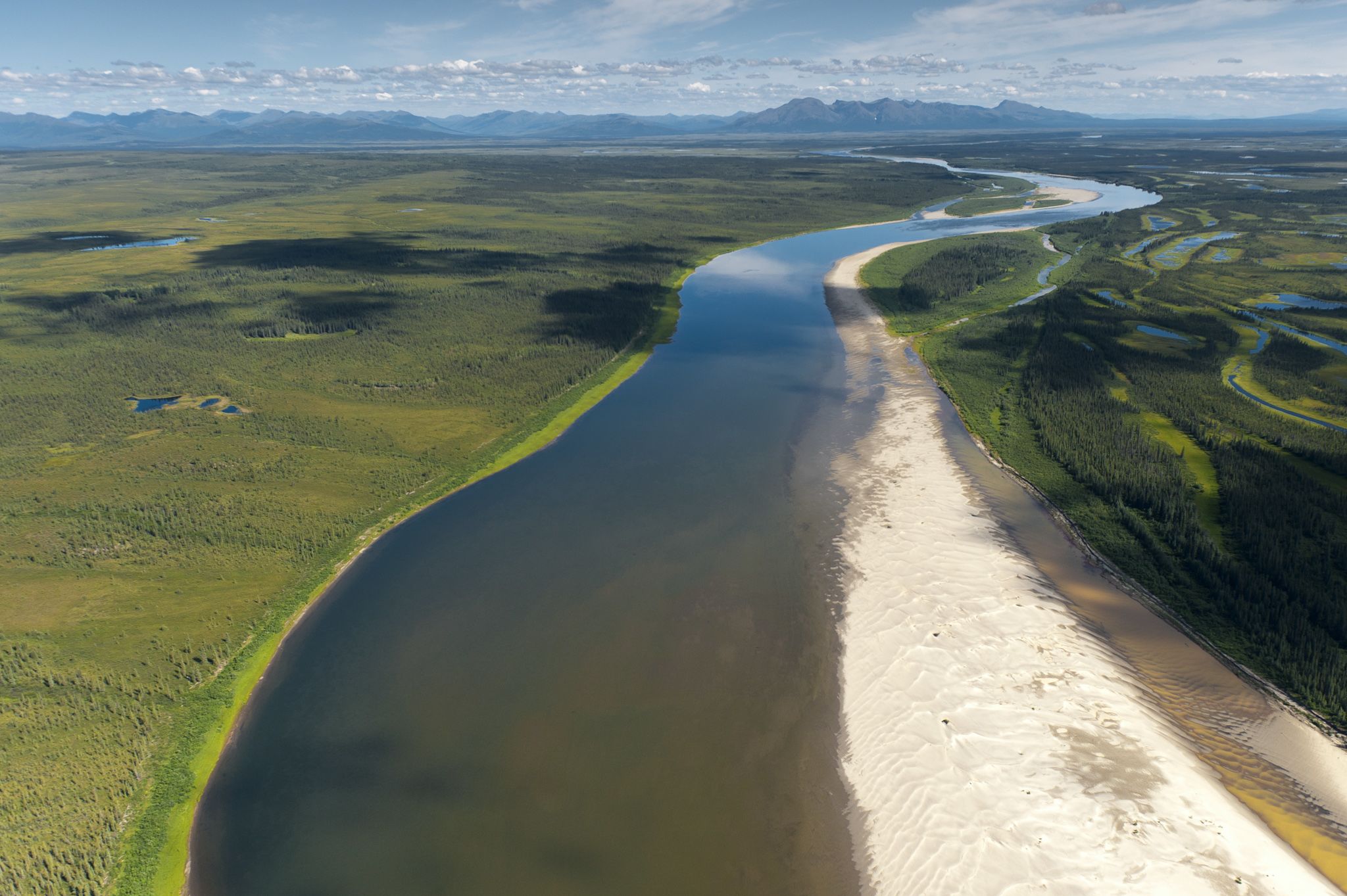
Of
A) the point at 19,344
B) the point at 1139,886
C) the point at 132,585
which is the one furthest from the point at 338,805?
the point at 19,344

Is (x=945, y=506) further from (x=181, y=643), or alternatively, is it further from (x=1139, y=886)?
(x=181, y=643)

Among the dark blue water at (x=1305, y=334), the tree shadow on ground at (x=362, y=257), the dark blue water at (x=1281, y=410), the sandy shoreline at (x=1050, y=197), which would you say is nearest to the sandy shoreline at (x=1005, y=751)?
the dark blue water at (x=1281, y=410)

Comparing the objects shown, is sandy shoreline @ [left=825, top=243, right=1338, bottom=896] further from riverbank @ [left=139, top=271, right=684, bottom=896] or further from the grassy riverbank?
the grassy riverbank

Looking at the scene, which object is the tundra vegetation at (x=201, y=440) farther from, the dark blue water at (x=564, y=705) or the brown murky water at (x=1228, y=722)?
the brown murky water at (x=1228, y=722)

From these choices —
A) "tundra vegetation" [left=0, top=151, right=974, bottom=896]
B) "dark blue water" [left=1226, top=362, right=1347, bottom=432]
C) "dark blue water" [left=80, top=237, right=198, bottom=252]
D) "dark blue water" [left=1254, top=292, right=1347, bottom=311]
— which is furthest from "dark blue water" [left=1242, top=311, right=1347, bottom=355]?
"dark blue water" [left=80, top=237, right=198, bottom=252]

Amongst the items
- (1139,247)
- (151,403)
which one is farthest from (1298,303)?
(151,403)

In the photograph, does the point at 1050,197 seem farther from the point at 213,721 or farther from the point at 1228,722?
the point at 213,721
